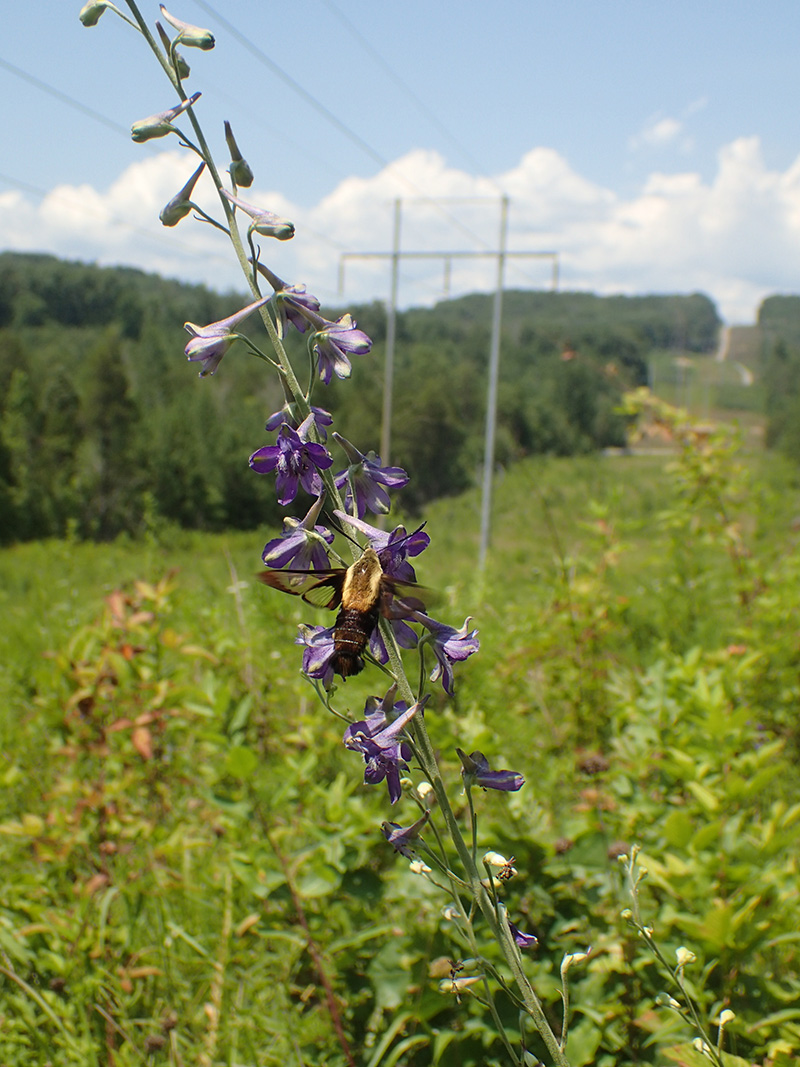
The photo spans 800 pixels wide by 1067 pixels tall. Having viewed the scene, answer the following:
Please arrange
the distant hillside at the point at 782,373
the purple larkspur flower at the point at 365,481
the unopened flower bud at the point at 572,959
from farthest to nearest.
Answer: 1. the distant hillside at the point at 782,373
2. the purple larkspur flower at the point at 365,481
3. the unopened flower bud at the point at 572,959

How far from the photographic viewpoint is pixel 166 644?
4.19 meters

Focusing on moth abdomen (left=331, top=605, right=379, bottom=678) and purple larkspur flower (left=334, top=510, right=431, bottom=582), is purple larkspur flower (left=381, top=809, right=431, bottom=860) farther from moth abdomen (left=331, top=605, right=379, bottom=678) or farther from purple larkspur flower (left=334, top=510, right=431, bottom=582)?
purple larkspur flower (left=334, top=510, right=431, bottom=582)

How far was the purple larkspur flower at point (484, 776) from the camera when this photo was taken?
140cm

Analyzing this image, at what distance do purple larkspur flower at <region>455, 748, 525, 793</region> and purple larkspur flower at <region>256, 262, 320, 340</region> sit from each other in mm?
928

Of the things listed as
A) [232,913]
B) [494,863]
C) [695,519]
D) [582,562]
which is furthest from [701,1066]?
[695,519]

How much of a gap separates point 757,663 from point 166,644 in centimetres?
351

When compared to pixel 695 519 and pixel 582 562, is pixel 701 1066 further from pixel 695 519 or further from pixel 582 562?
pixel 695 519

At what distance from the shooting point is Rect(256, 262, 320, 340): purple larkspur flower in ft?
5.27

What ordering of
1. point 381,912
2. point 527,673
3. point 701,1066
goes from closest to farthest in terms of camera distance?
point 701,1066
point 381,912
point 527,673

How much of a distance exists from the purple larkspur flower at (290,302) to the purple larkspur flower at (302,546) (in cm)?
41

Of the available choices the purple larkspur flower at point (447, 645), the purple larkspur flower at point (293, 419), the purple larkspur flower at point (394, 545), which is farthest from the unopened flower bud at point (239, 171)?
the purple larkspur flower at point (447, 645)

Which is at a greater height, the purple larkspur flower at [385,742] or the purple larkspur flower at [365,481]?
Answer: the purple larkspur flower at [365,481]

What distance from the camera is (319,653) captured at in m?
1.43

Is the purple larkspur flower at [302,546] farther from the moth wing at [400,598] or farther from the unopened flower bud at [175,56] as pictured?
the unopened flower bud at [175,56]
